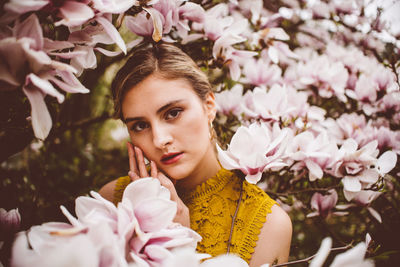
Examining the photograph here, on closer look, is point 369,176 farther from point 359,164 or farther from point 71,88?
point 71,88

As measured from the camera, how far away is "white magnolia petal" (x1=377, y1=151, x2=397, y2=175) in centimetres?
108

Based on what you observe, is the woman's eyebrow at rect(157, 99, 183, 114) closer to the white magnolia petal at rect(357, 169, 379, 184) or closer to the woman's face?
the woman's face

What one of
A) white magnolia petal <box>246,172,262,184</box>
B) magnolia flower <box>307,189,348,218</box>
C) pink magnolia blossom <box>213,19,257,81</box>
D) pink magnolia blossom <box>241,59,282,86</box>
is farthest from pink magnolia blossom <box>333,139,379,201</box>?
pink magnolia blossom <box>241,59,282,86</box>

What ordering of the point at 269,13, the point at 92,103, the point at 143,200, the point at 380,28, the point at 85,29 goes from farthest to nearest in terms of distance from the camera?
the point at 92,103 < the point at 269,13 < the point at 380,28 < the point at 85,29 < the point at 143,200

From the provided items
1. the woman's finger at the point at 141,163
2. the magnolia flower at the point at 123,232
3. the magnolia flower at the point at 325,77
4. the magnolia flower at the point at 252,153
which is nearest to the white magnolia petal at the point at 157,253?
the magnolia flower at the point at 123,232

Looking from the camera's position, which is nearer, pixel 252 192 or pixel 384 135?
pixel 252 192

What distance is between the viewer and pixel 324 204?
4.21ft

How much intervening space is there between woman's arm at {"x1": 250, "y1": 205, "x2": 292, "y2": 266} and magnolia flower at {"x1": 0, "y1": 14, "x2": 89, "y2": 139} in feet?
2.66

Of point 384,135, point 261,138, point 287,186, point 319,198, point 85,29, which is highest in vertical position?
point 85,29

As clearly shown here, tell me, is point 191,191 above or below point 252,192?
below

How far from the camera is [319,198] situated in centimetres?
129

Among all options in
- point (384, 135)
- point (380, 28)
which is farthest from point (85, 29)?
point (380, 28)

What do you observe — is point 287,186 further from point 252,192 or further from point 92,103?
point 92,103

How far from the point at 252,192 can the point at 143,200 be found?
0.67m
